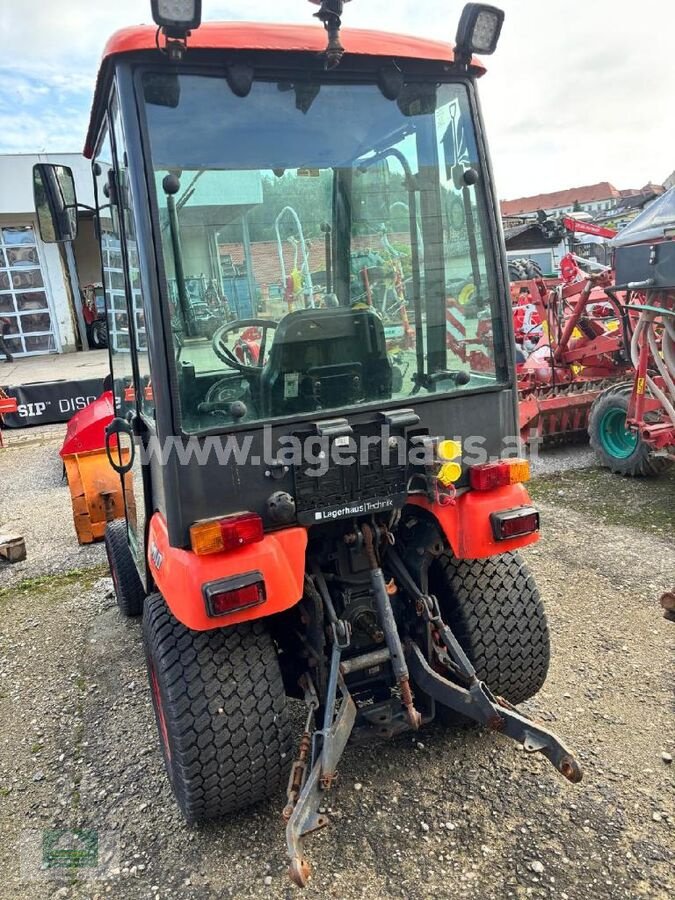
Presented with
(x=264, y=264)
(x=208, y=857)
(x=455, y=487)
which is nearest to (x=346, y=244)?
(x=264, y=264)

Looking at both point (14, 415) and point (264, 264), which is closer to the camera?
point (264, 264)

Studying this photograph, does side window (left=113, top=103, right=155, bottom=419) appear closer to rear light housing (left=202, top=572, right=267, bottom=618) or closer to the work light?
the work light

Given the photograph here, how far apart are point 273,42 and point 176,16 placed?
325 millimetres

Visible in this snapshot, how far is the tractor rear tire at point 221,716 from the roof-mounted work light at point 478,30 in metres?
2.02

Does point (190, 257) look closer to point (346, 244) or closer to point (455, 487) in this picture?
point (346, 244)

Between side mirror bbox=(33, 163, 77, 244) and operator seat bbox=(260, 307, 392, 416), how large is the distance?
1.11 m

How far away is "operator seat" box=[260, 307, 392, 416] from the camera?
2145 mm

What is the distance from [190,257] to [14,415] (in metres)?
8.54

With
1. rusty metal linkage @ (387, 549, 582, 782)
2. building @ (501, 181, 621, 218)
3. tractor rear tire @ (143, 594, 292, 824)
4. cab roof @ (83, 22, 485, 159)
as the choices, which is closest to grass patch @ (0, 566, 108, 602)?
tractor rear tire @ (143, 594, 292, 824)

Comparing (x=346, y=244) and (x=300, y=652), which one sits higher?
(x=346, y=244)

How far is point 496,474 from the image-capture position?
7.89 feet

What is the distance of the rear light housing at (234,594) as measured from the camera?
1953mm

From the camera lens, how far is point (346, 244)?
226 cm

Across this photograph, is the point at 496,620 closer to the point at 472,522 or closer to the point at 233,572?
the point at 472,522
